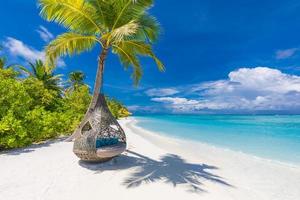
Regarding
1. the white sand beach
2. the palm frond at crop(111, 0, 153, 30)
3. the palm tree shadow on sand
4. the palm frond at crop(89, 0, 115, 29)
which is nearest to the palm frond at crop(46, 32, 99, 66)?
the palm frond at crop(89, 0, 115, 29)

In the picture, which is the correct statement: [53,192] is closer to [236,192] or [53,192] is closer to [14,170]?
[14,170]

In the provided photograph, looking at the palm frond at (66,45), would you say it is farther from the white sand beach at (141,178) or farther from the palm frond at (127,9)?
the white sand beach at (141,178)

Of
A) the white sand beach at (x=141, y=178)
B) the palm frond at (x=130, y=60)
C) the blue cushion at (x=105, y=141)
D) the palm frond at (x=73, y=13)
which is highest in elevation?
the palm frond at (x=73, y=13)

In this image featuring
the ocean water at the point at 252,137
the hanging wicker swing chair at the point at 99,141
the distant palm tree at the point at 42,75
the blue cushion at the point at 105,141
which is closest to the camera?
the hanging wicker swing chair at the point at 99,141

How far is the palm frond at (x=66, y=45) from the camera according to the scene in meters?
8.55

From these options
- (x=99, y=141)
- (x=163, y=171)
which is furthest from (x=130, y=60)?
(x=163, y=171)

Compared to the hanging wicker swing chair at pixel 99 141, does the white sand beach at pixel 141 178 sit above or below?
below

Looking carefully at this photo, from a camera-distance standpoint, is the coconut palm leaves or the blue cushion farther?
the coconut palm leaves

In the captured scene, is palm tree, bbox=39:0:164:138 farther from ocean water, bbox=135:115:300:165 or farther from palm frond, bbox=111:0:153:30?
ocean water, bbox=135:115:300:165

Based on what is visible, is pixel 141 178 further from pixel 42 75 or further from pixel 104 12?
pixel 42 75

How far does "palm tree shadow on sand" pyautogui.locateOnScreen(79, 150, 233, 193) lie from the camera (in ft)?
19.0

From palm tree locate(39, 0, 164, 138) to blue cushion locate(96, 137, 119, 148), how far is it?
1020 mm

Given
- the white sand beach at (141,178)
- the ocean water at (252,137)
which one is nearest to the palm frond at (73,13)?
the white sand beach at (141,178)

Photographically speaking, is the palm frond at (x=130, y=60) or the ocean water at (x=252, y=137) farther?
the ocean water at (x=252, y=137)
